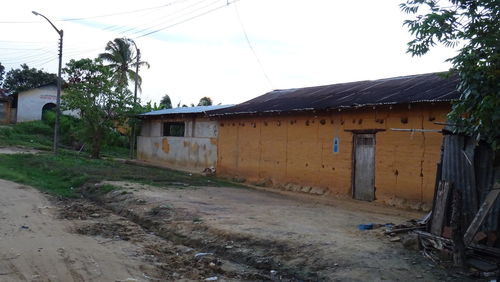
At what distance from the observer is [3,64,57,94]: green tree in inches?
2151

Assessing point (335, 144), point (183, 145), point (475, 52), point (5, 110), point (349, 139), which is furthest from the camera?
point (5, 110)

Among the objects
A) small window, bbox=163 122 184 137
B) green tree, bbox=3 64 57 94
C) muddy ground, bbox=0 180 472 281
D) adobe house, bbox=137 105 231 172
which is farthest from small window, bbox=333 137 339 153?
green tree, bbox=3 64 57 94

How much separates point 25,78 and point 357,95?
49.8 metres

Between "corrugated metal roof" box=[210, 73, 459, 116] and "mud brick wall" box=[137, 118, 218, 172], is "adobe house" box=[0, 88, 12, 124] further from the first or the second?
"corrugated metal roof" box=[210, 73, 459, 116]

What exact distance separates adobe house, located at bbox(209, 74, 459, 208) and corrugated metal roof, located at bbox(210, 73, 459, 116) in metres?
0.04

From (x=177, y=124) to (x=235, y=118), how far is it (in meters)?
6.25

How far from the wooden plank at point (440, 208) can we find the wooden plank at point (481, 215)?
51cm

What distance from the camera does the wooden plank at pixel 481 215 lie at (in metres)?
6.23

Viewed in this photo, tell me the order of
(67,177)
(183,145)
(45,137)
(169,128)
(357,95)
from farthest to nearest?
(45,137)
(169,128)
(183,145)
(67,177)
(357,95)

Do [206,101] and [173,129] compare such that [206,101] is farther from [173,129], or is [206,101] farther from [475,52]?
[475,52]

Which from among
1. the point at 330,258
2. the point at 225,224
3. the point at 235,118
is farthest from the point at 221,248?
the point at 235,118

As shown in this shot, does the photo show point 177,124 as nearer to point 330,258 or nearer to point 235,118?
point 235,118

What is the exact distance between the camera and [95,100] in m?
26.7

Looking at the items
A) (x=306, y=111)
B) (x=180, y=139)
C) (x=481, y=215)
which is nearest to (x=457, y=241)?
(x=481, y=215)
